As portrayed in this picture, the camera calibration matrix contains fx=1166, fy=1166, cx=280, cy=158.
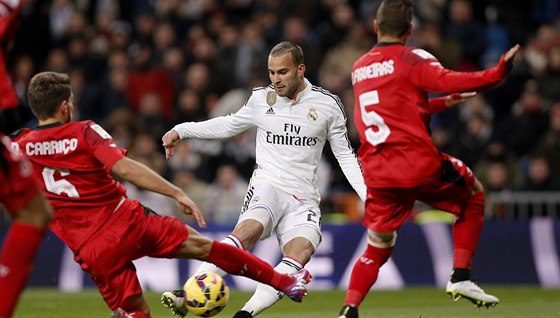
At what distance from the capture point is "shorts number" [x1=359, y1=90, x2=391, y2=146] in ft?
28.2

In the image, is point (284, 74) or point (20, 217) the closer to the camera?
point (20, 217)

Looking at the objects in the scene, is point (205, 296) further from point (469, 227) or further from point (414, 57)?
point (414, 57)

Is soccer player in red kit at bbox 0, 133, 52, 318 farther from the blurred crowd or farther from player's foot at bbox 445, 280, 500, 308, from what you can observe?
the blurred crowd

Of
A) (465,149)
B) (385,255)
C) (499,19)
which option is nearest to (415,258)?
(465,149)

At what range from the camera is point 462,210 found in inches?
354

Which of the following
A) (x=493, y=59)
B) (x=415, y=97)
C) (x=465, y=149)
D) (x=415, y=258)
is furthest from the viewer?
(x=493, y=59)

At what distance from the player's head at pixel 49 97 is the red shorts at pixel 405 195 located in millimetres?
2342

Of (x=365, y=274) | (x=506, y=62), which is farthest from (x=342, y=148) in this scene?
(x=506, y=62)

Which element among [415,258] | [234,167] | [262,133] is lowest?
[415,258]

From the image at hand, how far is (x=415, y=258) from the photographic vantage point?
1567 cm

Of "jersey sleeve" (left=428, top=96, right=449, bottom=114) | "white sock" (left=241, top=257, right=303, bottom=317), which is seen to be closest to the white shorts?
"white sock" (left=241, top=257, right=303, bottom=317)

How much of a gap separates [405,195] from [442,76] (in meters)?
0.98

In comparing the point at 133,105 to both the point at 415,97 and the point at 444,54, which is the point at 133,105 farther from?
the point at 415,97

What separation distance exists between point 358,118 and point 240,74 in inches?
410
